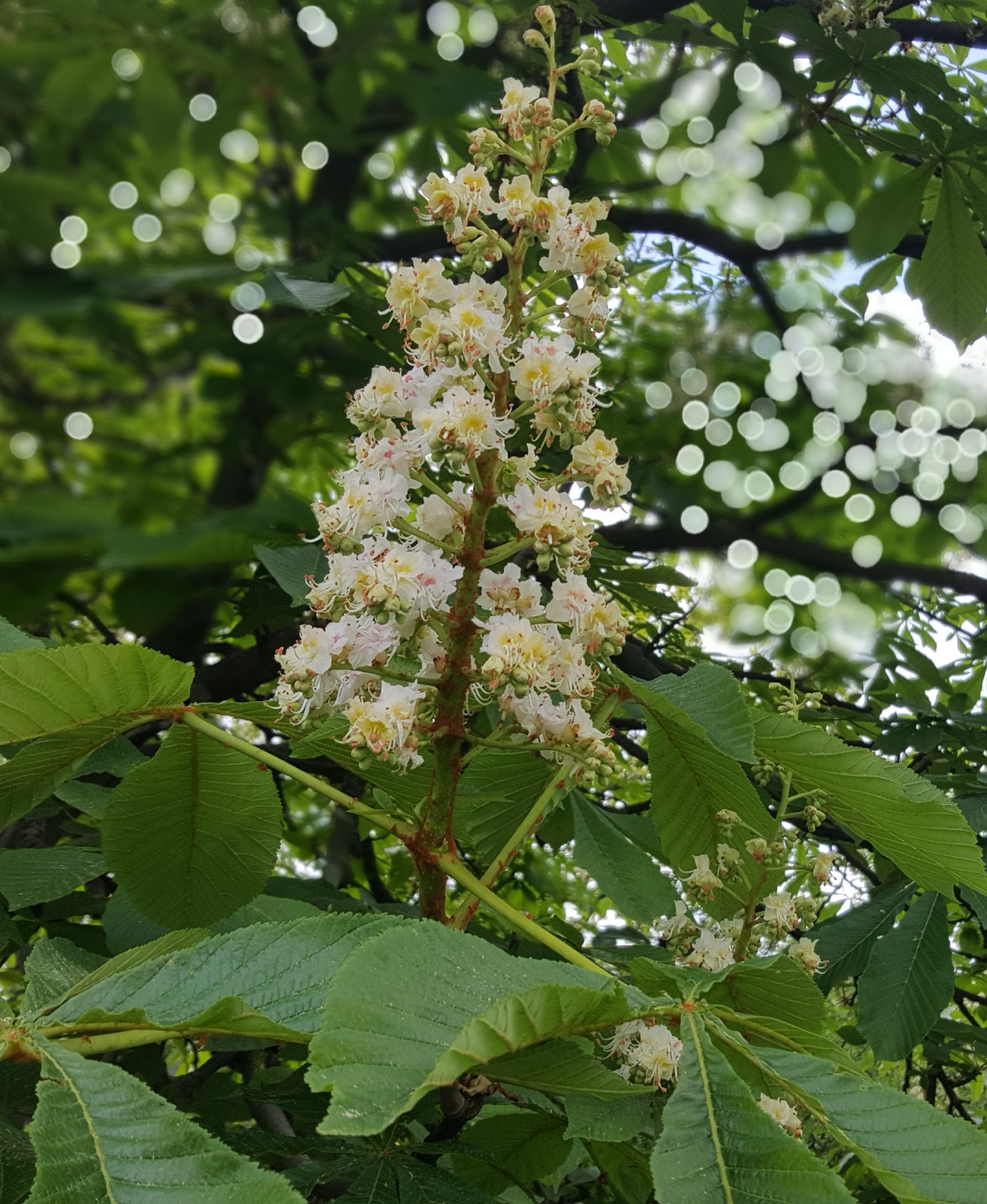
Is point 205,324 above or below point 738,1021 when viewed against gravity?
above

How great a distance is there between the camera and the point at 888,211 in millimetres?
1979

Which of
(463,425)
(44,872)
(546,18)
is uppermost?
(546,18)

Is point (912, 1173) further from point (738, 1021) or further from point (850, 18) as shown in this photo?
point (850, 18)

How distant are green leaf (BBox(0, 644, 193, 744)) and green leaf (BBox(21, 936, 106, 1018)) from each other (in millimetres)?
219

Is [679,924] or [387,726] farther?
[679,924]

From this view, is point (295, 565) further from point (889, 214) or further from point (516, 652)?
point (889, 214)

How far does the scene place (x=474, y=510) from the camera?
3.15ft

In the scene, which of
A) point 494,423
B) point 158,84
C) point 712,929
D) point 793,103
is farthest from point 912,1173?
point 793,103

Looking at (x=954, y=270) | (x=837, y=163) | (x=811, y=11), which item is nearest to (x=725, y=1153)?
(x=954, y=270)

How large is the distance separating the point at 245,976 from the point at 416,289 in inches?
25.3

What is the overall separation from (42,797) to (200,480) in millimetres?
425

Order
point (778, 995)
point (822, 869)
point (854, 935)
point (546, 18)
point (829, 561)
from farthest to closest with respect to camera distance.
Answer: point (854, 935), point (822, 869), point (829, 561), point (546, 18), point (778, 995)

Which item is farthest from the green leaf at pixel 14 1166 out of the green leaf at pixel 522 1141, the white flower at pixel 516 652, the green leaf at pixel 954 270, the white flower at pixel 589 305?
the green leaf at pixel 954 270

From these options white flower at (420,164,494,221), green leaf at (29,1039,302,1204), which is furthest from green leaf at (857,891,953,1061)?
white flower at (420,164,494,221)
